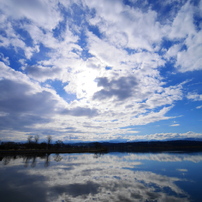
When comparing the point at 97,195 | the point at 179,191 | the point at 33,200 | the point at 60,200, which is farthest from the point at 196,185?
the point at 33,200

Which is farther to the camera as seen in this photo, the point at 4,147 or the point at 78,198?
the point at 4,147

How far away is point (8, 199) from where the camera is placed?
1319cm

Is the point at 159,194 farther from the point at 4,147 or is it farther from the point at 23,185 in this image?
the point at 4,147

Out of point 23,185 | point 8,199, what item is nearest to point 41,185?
point 23,185

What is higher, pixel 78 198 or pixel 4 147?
pixel 4 147

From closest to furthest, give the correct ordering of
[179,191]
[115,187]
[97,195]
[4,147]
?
[97,195] → [179,191] → [115,187] → [4,147]

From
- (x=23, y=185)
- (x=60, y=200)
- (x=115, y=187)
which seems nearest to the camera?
(x=60, y=200)

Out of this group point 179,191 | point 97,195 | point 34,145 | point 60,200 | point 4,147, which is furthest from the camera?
point 34,145

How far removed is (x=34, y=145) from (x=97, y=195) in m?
118

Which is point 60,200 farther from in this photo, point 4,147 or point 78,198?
point 4,147

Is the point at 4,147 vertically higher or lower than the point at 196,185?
higher

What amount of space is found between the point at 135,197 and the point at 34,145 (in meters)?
121

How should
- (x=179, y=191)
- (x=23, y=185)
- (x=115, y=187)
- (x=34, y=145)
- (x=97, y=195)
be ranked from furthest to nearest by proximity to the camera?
(x=34, y=145) → (x=23, y=185) → (x=115, y=187) → (x=179, y=191) → (x=97, y=195)

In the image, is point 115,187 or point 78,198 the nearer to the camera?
point 78,198
